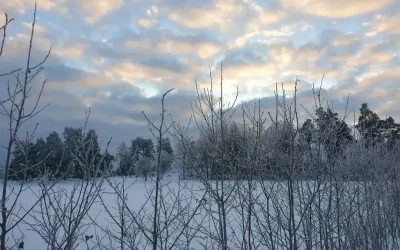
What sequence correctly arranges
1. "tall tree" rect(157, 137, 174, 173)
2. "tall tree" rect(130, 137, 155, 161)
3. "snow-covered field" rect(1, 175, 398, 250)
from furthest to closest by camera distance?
"tall tree" rect(130, 137, 155, 161) → "tall tree" rect(157, 137, 174, 173) → "snow-covered field" rect(1, 175, 398, 250)

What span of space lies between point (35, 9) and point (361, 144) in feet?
28.7

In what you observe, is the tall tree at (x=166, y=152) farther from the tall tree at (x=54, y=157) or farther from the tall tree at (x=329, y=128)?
the tall tree at (x=329, y=128)

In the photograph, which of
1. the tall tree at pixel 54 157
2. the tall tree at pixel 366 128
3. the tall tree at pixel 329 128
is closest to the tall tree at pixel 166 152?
the tall tree at pixel 54 157

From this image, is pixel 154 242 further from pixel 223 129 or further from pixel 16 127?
pixel 223 129

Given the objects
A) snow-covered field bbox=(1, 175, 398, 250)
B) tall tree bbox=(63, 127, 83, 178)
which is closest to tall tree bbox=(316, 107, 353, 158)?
snow-covered field bbox=(1, 175, 398, 250)

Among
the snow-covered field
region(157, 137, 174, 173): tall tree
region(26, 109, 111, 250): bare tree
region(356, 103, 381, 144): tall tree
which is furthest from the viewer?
region(356, 103, 381, 144): tall tree

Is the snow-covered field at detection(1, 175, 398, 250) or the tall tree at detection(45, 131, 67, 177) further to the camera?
the tall tree at detection(45, 131, 67, 177)

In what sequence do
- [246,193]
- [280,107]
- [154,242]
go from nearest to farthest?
[154,242]
[280,107]
[246,193]

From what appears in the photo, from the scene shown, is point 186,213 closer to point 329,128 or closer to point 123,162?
point 123,162

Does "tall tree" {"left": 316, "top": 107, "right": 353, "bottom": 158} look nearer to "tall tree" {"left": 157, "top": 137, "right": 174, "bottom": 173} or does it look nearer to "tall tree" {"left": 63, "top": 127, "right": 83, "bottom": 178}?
"tall tree" {"left": 157, "top": 137, "right": 174, "bottom": 173}

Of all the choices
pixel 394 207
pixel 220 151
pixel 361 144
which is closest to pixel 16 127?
pixel 220 151

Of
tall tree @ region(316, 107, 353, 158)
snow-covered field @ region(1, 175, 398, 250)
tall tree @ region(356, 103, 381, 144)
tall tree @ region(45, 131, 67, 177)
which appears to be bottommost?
snow-covered field @ region(1, 175, 398, 250)

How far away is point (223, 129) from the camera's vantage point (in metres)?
5.11

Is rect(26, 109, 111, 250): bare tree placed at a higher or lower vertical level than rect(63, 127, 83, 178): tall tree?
lower
